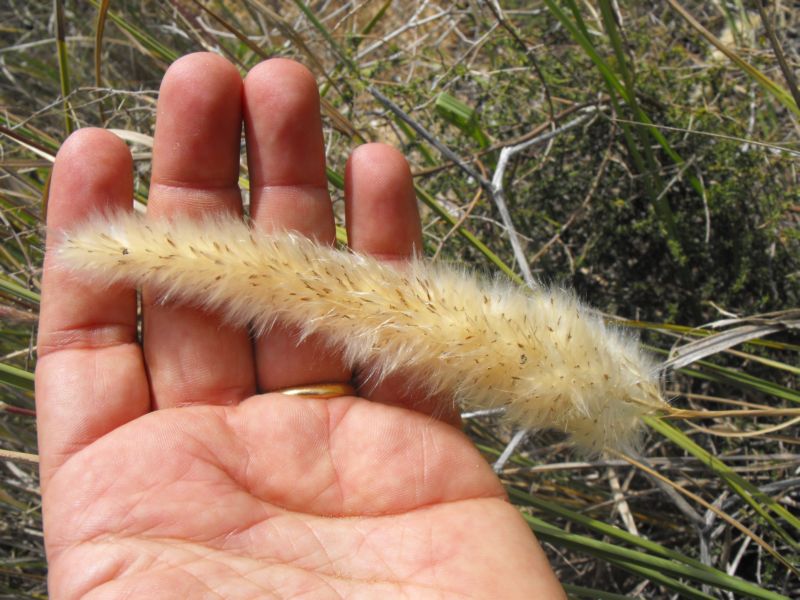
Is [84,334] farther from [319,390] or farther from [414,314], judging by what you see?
[414,314]

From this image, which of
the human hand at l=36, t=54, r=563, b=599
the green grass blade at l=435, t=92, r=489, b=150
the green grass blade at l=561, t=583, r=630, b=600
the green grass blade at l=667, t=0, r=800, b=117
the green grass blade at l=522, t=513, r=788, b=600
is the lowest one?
the green grass blade at l=561, t=583, r=630, b=600

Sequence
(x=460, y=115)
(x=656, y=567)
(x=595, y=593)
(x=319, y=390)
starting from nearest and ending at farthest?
(x=656, y=567) → (x=595, y=593) → (x=319, y=390) → (x=460, y=115)

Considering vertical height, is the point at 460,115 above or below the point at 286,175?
above

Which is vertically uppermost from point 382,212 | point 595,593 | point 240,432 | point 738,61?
point 738,61

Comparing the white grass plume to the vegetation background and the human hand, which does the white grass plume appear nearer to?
the human hand

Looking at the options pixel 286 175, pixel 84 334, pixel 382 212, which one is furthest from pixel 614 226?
pixel 84 334

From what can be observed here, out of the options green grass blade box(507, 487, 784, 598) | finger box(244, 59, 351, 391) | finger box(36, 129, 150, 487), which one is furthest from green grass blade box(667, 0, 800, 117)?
finger box(36, 129, 150, 487)
